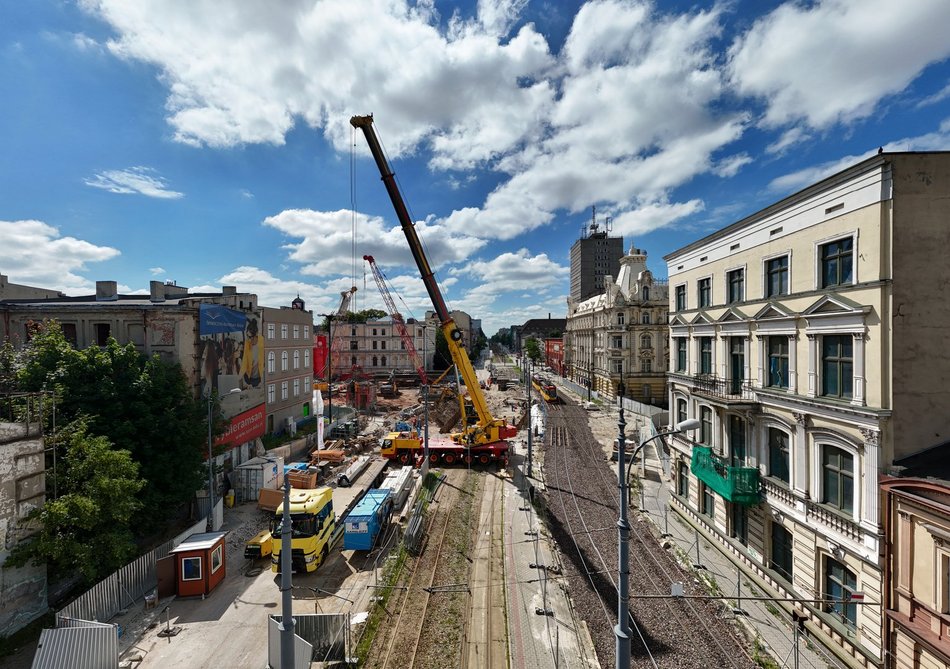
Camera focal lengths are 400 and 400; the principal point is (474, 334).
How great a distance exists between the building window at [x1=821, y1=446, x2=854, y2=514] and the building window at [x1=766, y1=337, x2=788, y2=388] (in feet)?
8.58

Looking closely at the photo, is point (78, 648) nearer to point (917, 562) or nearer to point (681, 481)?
point (917, 562)

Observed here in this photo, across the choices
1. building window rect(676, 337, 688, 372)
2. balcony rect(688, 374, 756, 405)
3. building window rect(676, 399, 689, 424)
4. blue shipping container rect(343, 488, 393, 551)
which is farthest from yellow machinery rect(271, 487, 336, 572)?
building window rect(676, 337, 688, 372)

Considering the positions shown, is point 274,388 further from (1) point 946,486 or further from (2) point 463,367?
(1) point 946,486

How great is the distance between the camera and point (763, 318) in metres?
14.5

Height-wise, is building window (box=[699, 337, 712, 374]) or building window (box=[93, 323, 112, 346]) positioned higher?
building window (box=[93, 323, 112, 346])

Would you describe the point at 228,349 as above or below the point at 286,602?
above

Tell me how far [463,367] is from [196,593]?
1708cm

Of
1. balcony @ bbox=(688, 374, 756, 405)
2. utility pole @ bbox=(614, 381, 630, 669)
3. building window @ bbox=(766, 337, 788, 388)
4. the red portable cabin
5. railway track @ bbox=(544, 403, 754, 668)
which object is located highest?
building window @ bbox=(766, 337, 788, 388)

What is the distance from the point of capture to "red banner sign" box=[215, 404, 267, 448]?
77.3ft

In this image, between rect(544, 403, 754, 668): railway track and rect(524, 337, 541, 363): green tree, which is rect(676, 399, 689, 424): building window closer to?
rect(544, 403, 754, 668): railway track

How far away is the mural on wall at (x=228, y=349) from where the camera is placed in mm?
23938

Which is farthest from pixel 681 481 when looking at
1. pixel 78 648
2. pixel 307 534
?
pixel 78 648

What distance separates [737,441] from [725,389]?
2.12 m

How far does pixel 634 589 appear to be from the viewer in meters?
14.0
